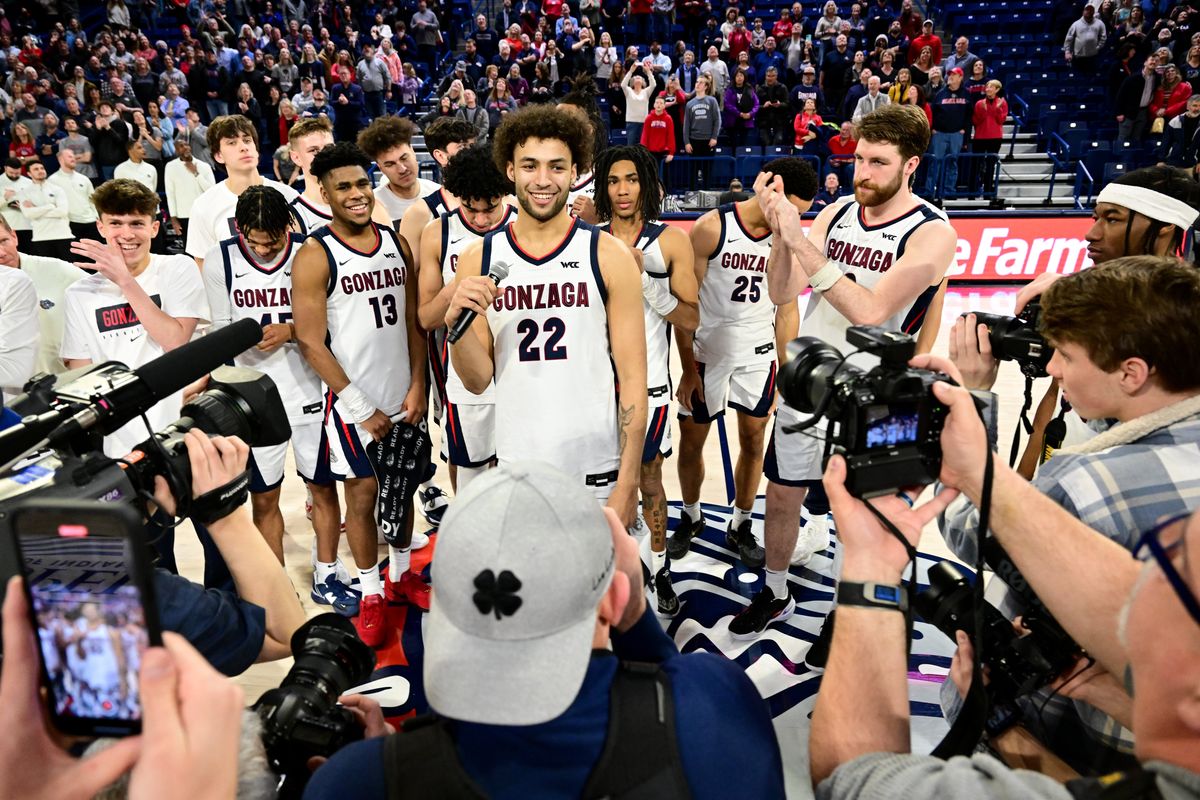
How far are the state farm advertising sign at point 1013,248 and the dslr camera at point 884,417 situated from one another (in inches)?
357

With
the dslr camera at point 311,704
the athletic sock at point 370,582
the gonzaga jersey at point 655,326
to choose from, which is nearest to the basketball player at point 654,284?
the gonzaga jersey at point 655,326

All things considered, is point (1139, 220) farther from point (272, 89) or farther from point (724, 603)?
point (272, 89)

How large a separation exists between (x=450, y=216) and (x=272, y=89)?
39.7 ft

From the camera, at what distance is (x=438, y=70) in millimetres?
17703

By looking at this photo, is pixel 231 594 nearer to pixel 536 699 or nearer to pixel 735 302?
pixel 536 699

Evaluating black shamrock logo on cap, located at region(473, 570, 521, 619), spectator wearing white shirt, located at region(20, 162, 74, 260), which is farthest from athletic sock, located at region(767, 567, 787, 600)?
spectator wearing white shirt, located at region(20, 162, 74, 260)

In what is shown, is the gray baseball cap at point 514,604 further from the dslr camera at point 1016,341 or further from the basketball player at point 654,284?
the basketball player at point 654,284

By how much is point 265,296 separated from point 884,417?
3160 millimetres

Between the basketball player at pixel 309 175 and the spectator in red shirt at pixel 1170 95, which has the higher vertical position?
the spectator in red shirt at pixel 1170 95

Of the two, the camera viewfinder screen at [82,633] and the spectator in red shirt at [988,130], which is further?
the spectator in red shirt at [988,130]

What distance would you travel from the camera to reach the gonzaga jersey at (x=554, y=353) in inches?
127

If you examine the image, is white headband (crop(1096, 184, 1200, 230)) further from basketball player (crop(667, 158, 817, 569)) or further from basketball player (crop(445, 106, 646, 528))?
basketball player (crop(445, 106, 646, 528))

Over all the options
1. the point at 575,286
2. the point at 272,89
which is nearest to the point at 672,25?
the point at 272,89

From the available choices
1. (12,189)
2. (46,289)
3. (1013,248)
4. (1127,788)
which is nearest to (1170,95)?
(1013,248)
